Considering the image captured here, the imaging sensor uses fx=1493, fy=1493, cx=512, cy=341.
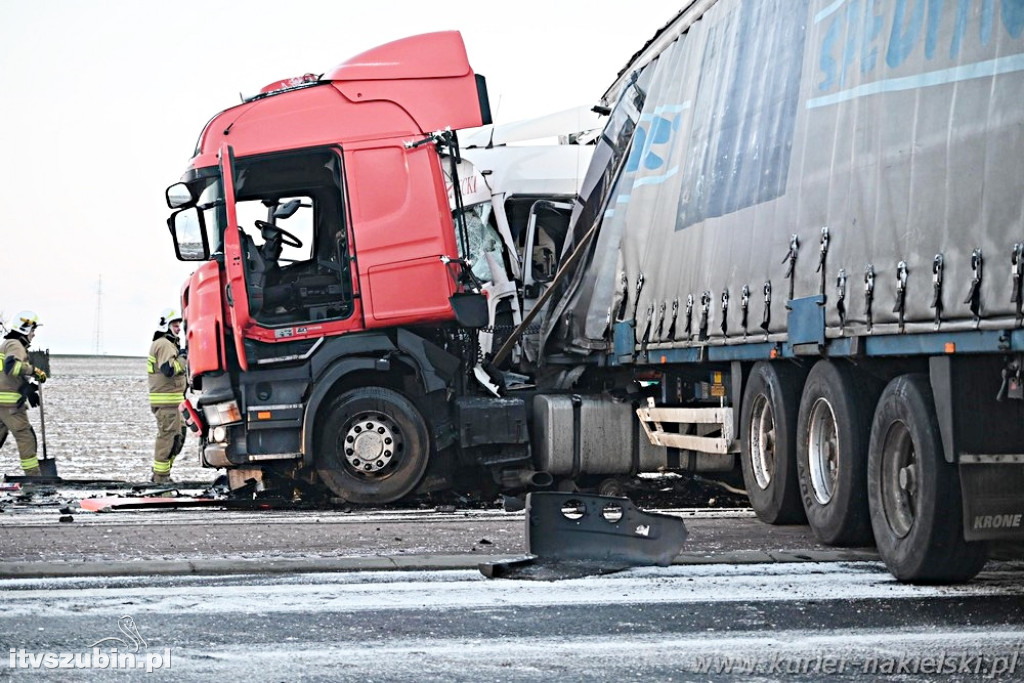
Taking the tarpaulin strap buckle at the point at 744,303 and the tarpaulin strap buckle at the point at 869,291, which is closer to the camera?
the tarpaulin strap buckle at the point at 869,291

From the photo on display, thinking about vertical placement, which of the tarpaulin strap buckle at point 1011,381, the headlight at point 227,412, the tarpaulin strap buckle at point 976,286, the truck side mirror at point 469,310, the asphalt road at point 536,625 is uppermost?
the truck side mirror at point 469,310

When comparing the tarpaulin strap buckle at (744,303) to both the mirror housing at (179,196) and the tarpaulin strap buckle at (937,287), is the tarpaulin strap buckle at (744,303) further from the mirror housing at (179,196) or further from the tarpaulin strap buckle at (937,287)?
the mirror housing at (179,196)

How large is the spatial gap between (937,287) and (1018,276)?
703 mm

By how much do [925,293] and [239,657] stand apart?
3.27m

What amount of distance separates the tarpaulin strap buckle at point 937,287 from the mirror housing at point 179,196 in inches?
276

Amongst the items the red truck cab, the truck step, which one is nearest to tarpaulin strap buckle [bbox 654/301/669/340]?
the truck step

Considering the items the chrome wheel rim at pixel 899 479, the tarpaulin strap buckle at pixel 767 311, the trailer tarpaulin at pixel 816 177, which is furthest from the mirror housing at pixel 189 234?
the chrome wheel rim at pixel 899 479

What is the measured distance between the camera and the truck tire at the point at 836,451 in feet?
25.5

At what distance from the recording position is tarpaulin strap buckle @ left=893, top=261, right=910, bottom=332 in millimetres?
6645

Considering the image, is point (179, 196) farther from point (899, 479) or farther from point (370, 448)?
point (899, 479)

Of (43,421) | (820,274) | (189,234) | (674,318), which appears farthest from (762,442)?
(43,421)

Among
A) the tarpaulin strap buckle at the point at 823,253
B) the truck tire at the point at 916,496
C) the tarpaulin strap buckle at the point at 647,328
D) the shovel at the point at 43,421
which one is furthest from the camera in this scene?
the shovel at the point at 43,421

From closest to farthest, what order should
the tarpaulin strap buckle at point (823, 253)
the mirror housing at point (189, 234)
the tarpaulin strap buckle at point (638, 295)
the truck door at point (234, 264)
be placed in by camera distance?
the tarpaulin strap buckle at point (823, 253), the truck door at point (234, 264), the tarpaulin strap buckle at point (638, 295), the mirror housing at point (189, 234)

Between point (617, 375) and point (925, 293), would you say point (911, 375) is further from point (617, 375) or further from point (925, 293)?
point (617, 375)
